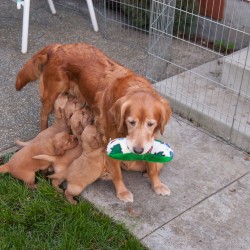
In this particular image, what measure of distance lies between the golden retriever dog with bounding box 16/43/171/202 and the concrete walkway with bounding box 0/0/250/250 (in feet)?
0.44

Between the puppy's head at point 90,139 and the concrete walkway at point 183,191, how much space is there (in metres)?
0.37

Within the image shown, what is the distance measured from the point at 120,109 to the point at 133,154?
362mm

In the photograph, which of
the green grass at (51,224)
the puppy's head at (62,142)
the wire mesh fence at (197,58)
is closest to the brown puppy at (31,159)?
the puppy's head at (62,142)

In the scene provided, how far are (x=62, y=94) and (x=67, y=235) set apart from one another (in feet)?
4.49

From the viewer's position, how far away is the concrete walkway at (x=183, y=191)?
332 centimetres

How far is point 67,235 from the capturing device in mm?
3271

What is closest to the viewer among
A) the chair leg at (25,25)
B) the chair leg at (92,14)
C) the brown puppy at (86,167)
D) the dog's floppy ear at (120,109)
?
the dog's floppy ear at (120,109)

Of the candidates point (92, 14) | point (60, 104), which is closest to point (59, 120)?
point (60, 104)

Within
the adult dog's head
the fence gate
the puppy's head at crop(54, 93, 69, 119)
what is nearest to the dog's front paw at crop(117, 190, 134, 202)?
the adult dog's head

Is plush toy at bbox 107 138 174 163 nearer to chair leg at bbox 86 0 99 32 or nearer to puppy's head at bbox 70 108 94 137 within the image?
puppy's head at bbox 70 108 94 137

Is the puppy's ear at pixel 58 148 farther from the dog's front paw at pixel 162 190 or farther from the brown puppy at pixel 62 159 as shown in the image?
the dog's front paw at pixel 162 190

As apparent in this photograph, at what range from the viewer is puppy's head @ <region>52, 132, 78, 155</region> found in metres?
3.71

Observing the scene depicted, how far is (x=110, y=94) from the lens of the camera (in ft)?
12.0

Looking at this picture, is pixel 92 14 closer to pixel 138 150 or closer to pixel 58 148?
pixel 58 148
